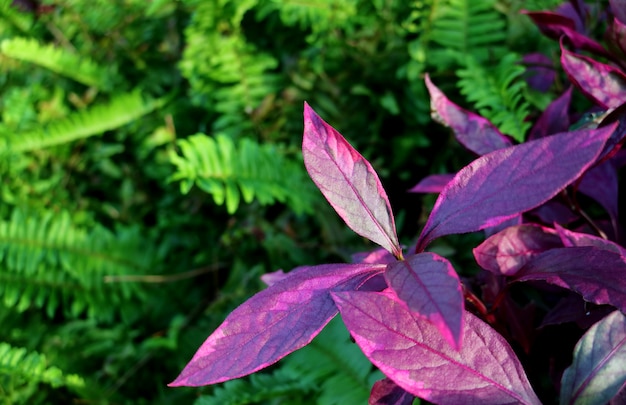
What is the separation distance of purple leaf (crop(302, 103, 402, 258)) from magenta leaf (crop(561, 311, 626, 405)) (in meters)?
0.20

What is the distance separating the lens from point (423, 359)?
52 cm

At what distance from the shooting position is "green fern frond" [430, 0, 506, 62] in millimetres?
1330

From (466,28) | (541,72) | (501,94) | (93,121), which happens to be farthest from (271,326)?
(93,121)

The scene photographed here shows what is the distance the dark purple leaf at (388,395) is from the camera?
595 millimetres

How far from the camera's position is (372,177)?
1.99ft

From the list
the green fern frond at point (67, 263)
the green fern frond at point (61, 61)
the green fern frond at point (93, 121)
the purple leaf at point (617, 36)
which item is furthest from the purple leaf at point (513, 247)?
the green fern frond at point (61, 61)

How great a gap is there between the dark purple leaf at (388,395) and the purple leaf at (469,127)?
0.35 m

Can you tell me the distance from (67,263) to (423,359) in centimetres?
121

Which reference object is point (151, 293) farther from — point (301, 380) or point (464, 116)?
point (464, 116)

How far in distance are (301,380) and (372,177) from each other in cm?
56

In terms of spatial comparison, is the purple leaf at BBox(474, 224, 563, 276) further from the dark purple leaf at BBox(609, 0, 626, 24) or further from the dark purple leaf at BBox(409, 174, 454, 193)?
the dark purple leaf at BBox(609, 0, 626, 24)

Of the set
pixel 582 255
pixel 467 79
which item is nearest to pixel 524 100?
pixel 467 79

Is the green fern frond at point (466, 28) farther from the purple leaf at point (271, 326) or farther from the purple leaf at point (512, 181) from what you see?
the purple leaf at point (271, 326)

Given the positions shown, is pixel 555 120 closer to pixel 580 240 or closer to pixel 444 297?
pixel 580 240
